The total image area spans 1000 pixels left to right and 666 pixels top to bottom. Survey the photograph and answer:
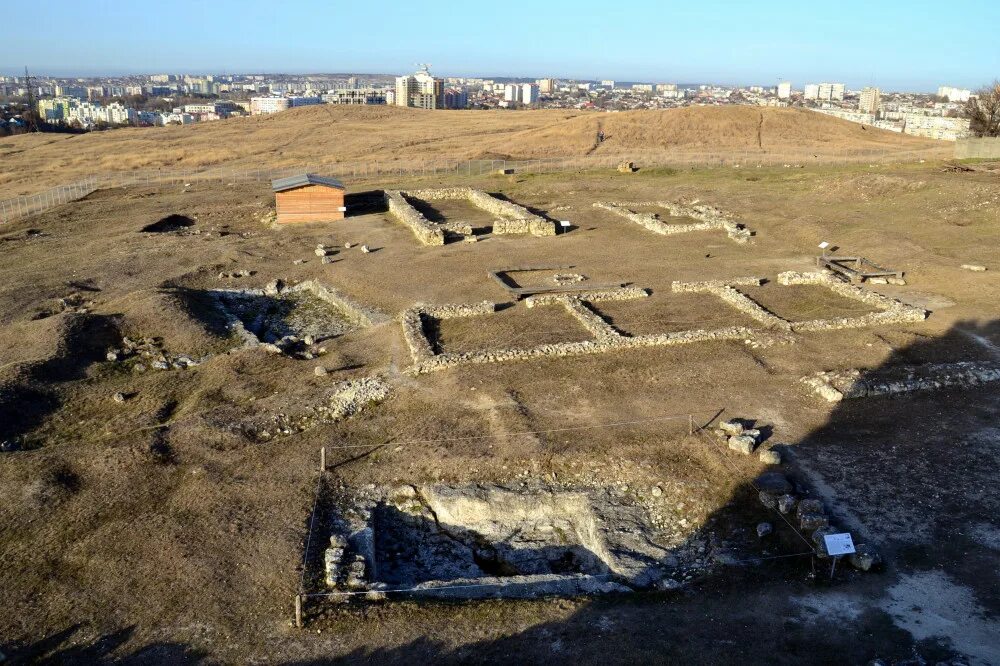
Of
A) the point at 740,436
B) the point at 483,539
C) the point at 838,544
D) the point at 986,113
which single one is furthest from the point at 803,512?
the point at 986,113

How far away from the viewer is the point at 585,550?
433 inches

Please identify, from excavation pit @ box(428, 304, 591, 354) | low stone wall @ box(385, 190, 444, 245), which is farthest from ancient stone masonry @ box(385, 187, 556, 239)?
excavation pit @ box(428, 304, 591, 354)

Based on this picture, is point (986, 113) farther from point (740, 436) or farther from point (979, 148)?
point (740, 436)

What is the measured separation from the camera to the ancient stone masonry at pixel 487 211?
27938mm

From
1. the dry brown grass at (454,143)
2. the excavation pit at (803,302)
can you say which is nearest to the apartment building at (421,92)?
the dry brown grass at (454,143)

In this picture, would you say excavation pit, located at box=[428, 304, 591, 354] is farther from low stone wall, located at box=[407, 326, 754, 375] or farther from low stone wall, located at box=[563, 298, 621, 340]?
low stone wall, located at box=[407, 326, 754, 375]

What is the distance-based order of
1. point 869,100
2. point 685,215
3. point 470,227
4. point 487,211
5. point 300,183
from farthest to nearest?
point 869,100 < point 487,211 < point 685,215 < point 300,183 < point 470,227

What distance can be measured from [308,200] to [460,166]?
18049mm

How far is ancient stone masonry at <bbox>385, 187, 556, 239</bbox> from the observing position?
2794 centimetres

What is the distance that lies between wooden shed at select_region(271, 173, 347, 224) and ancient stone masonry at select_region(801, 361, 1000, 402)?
896 inches

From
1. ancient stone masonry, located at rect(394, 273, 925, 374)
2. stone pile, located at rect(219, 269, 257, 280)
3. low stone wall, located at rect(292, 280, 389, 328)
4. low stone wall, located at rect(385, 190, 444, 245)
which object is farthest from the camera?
low stone wall, located at rect(385, 190, 444, 245)

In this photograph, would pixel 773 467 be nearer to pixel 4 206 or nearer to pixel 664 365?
pixel 664 365

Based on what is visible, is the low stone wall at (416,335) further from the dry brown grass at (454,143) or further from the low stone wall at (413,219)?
the dry brown grass at (454,143)

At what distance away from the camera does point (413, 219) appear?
29250 millimetres
